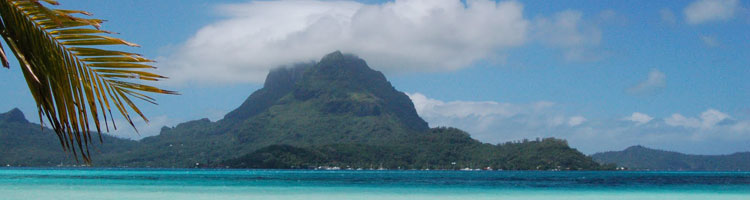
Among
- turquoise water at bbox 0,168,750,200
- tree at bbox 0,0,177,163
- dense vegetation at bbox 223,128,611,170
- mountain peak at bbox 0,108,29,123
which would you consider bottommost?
tree at bbox 0,0,177,163

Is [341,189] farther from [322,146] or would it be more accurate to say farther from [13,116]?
[13,116]

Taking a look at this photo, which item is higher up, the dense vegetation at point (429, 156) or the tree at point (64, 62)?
the dense vegetation at point (429, 156)

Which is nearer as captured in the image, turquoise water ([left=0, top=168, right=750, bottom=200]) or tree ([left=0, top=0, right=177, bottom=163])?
tree ([left=0, top=0, right=177, bottom=163])

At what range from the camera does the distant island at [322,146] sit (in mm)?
154125

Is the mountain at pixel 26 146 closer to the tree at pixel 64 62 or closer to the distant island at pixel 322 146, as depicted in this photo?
the distant island at pixel 322 146

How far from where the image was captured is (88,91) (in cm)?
240

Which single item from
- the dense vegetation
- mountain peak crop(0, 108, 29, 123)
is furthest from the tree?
mountain peak crop(0, 108, 29, 123)

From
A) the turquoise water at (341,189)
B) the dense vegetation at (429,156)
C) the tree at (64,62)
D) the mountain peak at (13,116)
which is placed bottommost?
the tree at (64,62)

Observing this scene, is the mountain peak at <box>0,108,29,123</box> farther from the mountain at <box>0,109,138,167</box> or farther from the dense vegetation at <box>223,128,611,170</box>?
the dense vegetation at <box>223,128,611,170</box>

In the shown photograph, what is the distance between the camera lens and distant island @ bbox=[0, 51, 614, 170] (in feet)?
506

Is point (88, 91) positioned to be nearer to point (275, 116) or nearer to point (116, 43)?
point (116, 43)

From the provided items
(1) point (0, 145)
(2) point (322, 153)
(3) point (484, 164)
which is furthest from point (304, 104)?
(1) point (0, 145)

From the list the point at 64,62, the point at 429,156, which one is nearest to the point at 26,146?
the point at 429,156

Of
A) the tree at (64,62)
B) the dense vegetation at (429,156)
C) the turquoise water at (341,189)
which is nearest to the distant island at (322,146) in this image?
the dense vegetation at (429,156)
